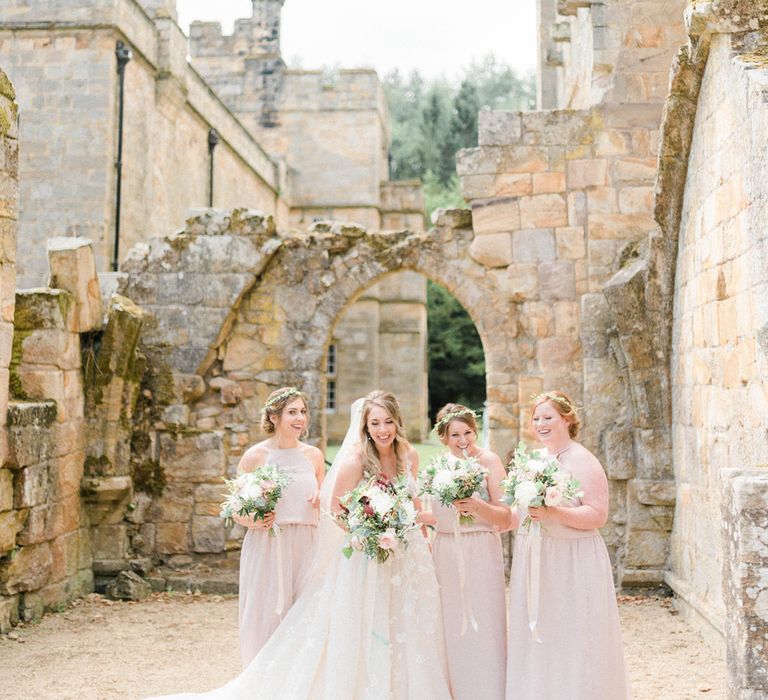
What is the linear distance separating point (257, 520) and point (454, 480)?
4.20ft

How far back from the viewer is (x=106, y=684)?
5656 millimetres

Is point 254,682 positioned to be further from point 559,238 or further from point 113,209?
point 113,209

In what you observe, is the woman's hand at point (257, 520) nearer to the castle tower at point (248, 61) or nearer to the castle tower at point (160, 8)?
the castle tower at point (160, 8)

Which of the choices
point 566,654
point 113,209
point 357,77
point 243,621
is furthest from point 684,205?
point 357,77

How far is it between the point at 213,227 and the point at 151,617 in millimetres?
4002

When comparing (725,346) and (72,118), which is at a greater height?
(72,118)

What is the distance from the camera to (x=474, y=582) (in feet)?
14.6

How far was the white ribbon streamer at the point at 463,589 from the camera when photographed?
14.4 ft

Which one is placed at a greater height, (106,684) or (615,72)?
(615,72)

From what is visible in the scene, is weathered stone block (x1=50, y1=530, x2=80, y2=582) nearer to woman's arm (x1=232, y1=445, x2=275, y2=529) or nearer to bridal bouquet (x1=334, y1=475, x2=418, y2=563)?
woman's arm (x1=232, y1=445, x2=275, y2=529)

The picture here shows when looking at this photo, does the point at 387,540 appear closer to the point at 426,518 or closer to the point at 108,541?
the point at 426,518

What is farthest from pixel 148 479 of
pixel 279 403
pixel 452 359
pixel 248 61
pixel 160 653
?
pixel 452 359

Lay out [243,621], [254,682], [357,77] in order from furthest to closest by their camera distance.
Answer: [357,77], [243,621], [254,682]

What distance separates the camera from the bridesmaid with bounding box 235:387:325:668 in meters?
4.90
